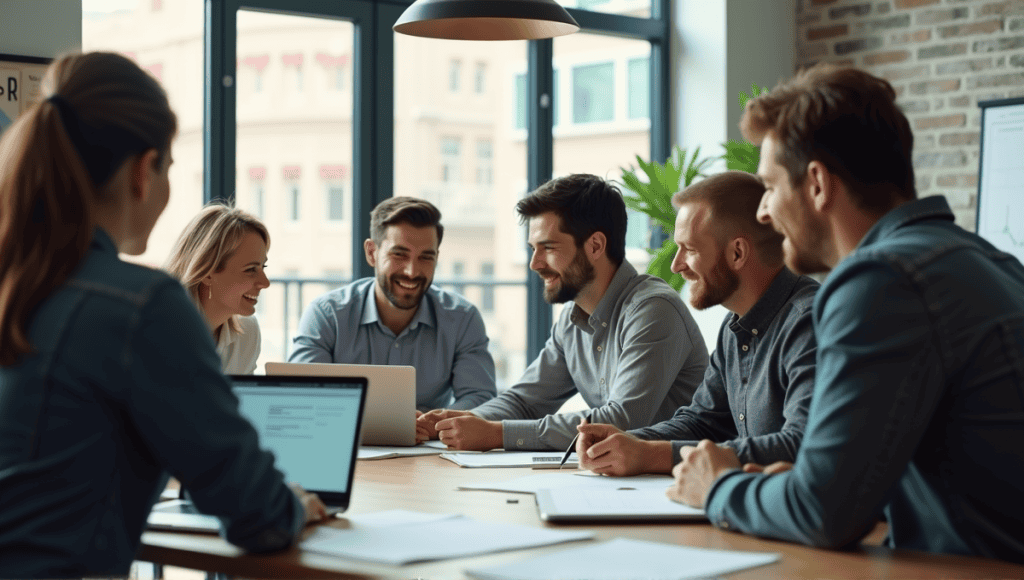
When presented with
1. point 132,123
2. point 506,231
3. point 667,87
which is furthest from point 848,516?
point 506,231

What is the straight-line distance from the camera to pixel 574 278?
3.08 m

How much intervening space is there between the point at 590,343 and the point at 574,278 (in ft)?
0.67

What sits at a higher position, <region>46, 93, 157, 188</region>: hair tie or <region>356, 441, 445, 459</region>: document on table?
<region>46, 93, 157, 188</region>: hair tie

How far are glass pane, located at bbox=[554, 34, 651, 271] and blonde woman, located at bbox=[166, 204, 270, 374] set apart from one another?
1.84 m

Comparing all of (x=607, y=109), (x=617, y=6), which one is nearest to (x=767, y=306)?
(x=617, y=6)

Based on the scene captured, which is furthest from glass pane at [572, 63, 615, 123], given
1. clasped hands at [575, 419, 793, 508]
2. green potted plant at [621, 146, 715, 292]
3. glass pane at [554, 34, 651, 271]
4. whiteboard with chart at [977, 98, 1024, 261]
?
clasped hands at [575, 419, 793, 508]

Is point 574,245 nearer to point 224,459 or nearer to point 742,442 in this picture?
point 742,442

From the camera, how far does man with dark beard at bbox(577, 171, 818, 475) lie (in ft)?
6.61

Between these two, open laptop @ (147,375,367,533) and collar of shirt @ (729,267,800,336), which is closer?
open laptop @ (147,375,367,533)

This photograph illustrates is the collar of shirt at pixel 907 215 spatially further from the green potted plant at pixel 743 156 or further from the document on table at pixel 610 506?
the green potted plant at pixel 743 156

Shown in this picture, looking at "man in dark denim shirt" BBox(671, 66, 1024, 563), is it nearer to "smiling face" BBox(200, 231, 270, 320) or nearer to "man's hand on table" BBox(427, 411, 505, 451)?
"man's hand on table" BBox(427, 411, 505, 451)

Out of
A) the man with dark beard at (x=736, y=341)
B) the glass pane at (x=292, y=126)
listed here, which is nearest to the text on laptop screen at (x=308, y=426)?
the man with dark beard at (x=736, y=341)

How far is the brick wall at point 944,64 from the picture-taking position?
4.68 m

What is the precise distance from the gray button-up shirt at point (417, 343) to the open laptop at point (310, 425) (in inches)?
61.6
